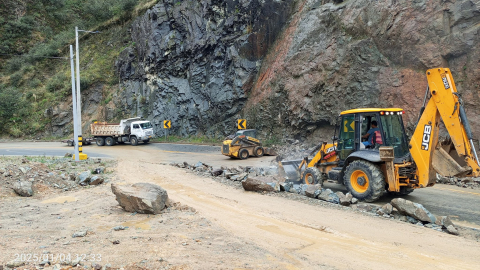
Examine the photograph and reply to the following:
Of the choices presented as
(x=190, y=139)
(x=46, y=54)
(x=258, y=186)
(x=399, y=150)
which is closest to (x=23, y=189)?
(x=258, y=186)

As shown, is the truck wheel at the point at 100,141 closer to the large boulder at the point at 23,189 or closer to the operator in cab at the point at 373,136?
the large boulder at the point at 23,189

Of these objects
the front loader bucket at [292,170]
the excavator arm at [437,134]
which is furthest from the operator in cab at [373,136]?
the front loader bucket at [292,170]

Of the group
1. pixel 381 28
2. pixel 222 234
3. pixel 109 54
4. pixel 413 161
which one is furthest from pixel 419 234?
pixel 109 54

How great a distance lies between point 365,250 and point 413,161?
3.95m

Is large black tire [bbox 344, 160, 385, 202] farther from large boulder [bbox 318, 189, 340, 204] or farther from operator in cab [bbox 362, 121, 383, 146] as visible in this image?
large boulder [bbox 318, 189, 340, 204]

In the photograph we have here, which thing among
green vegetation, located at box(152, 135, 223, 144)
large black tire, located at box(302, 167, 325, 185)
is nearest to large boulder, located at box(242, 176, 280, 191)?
large black tire, located at box(302, 167, 325, 185)

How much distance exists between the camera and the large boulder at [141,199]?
694 cm

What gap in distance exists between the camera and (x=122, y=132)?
30109 mm

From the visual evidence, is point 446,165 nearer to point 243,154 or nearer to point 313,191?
point 313,191

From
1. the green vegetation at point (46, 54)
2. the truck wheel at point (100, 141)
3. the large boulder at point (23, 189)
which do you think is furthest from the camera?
the green vegetation at point (46, 54)

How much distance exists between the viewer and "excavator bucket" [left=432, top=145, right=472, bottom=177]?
23.6ft

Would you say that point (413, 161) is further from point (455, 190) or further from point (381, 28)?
point (381, 28)

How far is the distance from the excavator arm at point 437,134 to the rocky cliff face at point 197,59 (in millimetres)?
20618

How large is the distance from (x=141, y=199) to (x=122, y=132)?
81.0 feet
